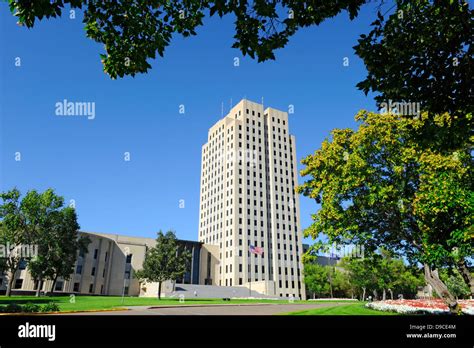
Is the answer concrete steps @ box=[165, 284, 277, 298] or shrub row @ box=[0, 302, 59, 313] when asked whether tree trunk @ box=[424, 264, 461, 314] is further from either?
concrete steps @ box=[165, 284, 277, 298]

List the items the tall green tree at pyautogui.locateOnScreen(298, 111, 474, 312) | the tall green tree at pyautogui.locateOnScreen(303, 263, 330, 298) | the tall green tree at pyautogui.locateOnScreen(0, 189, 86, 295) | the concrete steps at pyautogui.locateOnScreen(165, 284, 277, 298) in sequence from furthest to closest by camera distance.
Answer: the tall green tree at pyautogui.locateOnScreen(303, 263, 330, 298)
the concrete steps at pyautogui.locateOnScreen(165, 284, 277, 298)
the tall green tree at pyautogui.locateOnScreen(0, 189, 86, 295)
the tall green tree at pyautogui.locateOnScreen(298, 111, 474, 312)

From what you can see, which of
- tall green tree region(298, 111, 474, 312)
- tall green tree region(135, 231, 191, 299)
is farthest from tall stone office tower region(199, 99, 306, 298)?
tall green tree region(298, 111, 474, 312)

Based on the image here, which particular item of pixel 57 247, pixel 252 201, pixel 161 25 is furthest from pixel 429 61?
pixel 252 201

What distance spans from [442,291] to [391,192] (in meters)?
6.32

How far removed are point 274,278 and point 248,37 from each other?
92.4m

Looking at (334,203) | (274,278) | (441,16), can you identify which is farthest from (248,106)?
(441,16)

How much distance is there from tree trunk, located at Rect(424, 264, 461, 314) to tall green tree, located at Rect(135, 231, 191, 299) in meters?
35.5

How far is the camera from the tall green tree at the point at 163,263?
47.6 metres

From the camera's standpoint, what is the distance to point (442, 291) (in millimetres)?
18984

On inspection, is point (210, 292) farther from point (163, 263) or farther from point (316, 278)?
point (316, 278)

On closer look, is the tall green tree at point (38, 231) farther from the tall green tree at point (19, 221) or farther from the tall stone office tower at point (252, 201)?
the tall stone office tower at point (252, 201)

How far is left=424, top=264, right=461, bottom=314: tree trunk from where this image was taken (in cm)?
1833

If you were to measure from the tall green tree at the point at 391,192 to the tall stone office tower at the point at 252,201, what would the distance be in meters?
64.8
